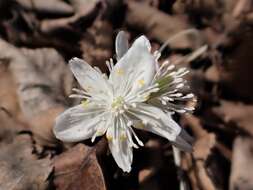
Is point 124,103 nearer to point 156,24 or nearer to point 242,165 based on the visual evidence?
point 242,165

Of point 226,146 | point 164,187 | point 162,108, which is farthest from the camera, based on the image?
point 226,146

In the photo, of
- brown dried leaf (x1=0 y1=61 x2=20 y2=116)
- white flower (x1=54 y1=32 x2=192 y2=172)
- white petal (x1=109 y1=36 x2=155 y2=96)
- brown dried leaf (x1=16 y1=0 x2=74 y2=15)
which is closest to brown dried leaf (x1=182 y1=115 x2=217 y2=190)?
white flower (x1=54 y1=32 x2=192 y2=172)

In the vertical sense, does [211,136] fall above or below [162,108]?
below

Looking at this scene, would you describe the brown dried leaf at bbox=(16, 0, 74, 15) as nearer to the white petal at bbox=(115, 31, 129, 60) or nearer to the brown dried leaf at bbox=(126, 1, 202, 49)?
the brown dried leaf at bbox=(126, 1, 202, 49)

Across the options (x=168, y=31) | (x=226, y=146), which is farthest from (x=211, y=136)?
(x=168, y=31)

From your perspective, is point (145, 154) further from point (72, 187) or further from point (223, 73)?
point (223, 73)

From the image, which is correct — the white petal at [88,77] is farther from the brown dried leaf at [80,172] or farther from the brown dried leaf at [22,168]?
the brown dried leaf at [22,168]

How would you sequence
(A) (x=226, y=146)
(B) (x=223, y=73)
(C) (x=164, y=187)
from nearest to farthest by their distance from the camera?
(C) (x=164, y=187) < (A) (x=226, y=146) < (B) (x=223, y=73)

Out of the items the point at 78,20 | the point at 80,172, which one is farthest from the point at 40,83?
the point at 80,172
